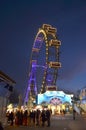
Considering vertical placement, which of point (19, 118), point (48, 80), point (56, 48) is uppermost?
point (56, 48)

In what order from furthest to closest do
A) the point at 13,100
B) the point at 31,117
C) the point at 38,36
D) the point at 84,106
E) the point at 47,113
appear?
1. the point at 13,100
2. the point at 38,36
3. the point at 84,106
4. the point at 31,117
5. the point at 47,113

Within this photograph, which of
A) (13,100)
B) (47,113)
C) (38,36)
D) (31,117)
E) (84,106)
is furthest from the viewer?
(13,100)

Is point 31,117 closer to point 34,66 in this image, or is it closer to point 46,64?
point 46,64

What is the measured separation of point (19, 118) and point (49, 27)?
5018cm

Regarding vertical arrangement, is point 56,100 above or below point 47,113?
above

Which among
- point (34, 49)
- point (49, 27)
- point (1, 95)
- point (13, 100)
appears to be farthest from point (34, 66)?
point (1, 95)

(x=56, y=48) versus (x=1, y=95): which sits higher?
Result: (x=56, y=48)

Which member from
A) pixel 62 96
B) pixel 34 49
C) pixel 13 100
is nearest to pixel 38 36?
pixel 34 49

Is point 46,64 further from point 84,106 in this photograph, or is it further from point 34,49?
point 84,106

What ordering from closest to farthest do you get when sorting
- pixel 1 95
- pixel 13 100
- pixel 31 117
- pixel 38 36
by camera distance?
pixel 1 95 < pixel 31 117 < pixel 38 36 < pixel 13 100

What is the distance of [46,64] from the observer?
240ft

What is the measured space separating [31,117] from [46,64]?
141ft

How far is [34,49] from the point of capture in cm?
7700

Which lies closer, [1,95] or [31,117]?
[1,95]
